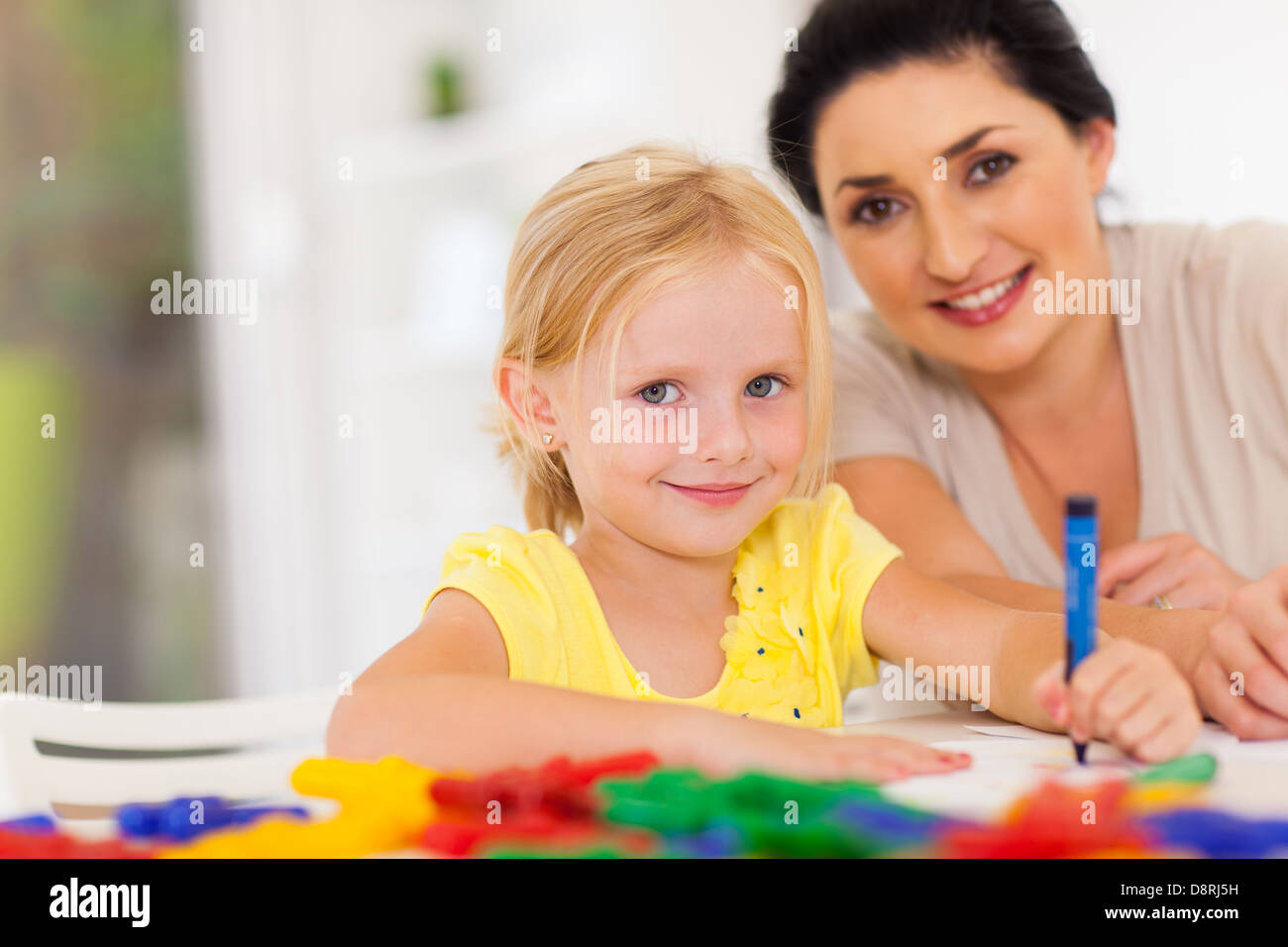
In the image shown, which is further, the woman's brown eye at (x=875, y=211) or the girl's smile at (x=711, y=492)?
the woman's brown eye at (x=875, y=211)

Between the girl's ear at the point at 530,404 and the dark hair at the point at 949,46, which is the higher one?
the dark hair at the point at 949,46

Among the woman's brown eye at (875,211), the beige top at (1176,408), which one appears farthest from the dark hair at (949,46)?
the beige top at (1176,408)

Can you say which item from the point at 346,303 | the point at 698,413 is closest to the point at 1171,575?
the point at 698,413

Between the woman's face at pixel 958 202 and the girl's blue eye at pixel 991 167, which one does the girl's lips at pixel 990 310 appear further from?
the girl's blue eye at pixel 991 167

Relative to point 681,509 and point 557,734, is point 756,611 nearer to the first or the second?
point 681,509

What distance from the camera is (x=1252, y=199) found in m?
2.30

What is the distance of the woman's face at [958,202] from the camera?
136cm

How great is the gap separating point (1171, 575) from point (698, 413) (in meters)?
0.54

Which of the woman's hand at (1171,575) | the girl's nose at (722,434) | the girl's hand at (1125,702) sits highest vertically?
the girl's nose at (722,434)

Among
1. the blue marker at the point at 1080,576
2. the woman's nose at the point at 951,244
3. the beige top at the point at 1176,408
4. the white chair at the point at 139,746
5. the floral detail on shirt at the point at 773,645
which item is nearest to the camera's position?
the blue marker at the point at 1080,576

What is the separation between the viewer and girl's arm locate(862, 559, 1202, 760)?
0.73 m

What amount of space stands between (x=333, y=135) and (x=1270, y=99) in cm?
218

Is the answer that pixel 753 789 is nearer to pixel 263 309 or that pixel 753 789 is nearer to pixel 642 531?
pixel 642 531
